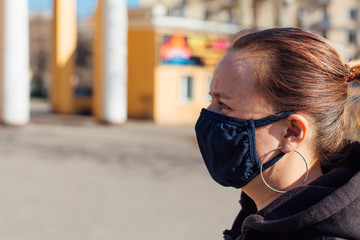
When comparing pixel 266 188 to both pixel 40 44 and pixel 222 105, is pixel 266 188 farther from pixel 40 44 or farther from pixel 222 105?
pixel 40 44

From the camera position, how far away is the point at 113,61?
56.9 feet

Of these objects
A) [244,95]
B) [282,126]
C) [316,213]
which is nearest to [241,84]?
[244,95]

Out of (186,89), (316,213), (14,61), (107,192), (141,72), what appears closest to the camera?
(316,213)

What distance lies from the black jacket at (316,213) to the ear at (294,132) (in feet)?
0.41

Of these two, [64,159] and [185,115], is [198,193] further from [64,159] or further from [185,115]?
[185,115]

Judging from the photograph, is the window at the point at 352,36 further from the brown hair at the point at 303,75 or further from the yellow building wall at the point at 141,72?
the brown hair at the point at 303,75

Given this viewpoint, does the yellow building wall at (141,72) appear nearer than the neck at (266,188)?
No

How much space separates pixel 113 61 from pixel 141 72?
11.2ft

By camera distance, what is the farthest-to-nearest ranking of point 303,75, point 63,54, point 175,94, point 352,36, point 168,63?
point 352,36
point 63,54
point 175,94
point 168,63
point 303,75

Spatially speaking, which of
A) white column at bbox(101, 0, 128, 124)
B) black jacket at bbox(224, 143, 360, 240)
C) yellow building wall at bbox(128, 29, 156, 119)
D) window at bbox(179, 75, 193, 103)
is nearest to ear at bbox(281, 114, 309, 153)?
black jacket at bbox(224, 143, 360, 240)

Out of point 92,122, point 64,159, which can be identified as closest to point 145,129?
point 92,122

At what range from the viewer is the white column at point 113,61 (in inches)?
680

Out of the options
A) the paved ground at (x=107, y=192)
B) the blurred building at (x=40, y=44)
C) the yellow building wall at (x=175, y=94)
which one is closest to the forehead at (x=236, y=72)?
the paved ground at (x=107, y=192)

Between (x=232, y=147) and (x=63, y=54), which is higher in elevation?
(x=232, y=147)
